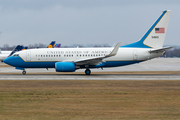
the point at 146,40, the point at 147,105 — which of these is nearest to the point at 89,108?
the point at 147,105

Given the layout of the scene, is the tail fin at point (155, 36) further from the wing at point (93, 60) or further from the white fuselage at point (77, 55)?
the wing at point (93, 60)

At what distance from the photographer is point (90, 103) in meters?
17.0

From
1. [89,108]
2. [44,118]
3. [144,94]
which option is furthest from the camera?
[144,94]

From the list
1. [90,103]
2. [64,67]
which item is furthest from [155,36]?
[90,103]

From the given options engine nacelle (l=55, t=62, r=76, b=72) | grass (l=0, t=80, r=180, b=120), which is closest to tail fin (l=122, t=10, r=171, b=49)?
engine nacelle (l=55, t=62, r=76, b=72)

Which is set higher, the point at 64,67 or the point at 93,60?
the point at 93,60

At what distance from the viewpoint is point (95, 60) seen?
34.6m

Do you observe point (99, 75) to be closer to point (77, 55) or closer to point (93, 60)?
point (93, 60)

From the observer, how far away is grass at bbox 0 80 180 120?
1381 cm

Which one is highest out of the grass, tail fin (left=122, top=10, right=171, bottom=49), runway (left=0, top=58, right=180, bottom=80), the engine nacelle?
tail fin (left=122, top=10, right=171, bottom=49)

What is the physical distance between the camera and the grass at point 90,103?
45.3ft

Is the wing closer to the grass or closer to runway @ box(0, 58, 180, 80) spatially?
runway @ box(0, 58, 180, 80)

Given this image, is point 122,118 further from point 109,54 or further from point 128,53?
point 128,53

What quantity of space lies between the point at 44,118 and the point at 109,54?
21102 millimetres
